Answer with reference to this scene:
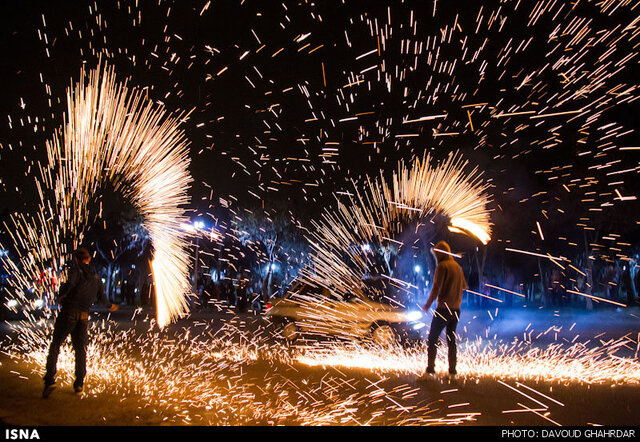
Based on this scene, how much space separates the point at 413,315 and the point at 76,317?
6743 mm

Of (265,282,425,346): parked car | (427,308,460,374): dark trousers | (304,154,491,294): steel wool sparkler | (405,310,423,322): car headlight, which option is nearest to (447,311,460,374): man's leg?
(427,308,460,374): dark trousers

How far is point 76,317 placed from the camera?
611 centimetres

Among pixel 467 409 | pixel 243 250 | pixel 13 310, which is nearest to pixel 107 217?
pixel 243 250

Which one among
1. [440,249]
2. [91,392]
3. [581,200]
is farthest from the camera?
[581,200]

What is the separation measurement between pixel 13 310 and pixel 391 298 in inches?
646

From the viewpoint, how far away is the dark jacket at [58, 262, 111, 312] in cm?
611

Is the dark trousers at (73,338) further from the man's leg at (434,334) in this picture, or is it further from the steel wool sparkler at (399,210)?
the steel wool sparkler at (399,210)

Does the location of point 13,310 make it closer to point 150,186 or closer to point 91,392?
point 150,186

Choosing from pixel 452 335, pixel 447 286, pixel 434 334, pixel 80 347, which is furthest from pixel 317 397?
pixel 80 347

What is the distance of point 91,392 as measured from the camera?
5922mm

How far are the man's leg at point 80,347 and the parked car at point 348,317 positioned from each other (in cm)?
518

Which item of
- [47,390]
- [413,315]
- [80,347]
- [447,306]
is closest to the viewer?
[47,390]

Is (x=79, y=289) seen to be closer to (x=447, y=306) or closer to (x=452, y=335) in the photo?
(x=447, y=306)

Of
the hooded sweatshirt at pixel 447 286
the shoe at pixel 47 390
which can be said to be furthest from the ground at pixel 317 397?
the hooded sweatshirt at pixel 447 286
